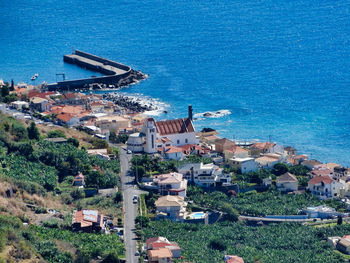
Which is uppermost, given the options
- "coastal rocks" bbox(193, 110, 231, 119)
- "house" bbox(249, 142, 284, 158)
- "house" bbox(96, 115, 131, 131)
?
"coastal rocks" bbox(193, 110, 231, 119)

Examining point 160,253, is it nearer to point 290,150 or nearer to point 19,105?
point 290,150

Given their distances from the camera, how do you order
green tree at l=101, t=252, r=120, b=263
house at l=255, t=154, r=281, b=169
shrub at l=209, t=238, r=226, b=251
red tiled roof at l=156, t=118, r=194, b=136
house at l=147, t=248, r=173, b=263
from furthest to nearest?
red tiled roof at l=156, t=118, r=194, b=136 < house at l=255, t=154, r=281, b=169 < shrub at l=209, t=238, r=226, b=251 < house at l=147, t=248, r=173, b=263 < green tree at l=101, t=252, r=120, b=263

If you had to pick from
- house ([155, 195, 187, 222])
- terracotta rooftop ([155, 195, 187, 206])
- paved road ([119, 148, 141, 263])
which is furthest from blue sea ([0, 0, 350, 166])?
house ([155, 195, 187, 222])

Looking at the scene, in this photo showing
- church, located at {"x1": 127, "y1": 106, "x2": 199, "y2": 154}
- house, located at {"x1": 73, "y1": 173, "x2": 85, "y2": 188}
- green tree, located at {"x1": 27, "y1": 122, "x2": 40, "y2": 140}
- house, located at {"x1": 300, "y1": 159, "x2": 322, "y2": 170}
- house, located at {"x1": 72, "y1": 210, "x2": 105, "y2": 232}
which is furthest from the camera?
house, located at {"x1": 300, "y1": 159, "x2": 322, "y2": 170}

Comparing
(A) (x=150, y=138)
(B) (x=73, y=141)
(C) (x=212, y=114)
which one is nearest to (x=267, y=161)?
(A) (x=150, y=138)

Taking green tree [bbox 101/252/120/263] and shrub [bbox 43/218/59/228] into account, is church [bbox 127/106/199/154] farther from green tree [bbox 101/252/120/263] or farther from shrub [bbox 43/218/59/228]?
green tree [bbox 101/252/120/263]

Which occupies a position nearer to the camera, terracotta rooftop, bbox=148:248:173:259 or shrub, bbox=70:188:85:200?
terracotta rooftop, bbox=148:248:173:259

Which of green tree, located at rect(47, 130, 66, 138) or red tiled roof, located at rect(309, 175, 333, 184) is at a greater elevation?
green tree, located at rect(47, 130, 66, 138)

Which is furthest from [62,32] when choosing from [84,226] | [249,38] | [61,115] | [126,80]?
[84,226]
